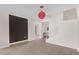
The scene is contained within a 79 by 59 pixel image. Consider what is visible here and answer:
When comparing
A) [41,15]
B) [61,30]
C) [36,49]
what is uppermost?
[41,15]

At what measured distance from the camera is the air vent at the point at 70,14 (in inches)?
46.8

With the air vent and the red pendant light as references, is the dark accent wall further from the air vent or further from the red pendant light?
the air vent

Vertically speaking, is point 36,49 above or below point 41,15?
below

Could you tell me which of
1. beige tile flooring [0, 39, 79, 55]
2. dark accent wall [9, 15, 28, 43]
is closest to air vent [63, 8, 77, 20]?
beige tile flooring [0, 39, 79, 55]

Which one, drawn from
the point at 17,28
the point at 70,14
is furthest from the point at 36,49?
the point at 70,14

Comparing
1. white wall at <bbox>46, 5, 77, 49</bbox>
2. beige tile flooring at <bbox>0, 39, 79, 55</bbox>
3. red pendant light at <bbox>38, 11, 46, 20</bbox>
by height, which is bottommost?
beige tile flooring at <bbox>0, 39, 79, 55</bbox>

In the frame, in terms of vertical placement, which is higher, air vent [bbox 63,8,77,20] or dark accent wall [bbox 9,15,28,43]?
air vent [bbox 63,8,77,20]

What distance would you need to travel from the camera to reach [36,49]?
1199 millimetres

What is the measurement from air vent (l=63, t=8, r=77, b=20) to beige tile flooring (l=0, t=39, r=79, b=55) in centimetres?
35

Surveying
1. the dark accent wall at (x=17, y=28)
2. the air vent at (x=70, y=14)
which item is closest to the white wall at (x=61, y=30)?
the air vent at (x=70, y=14)

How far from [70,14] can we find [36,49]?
0.56m

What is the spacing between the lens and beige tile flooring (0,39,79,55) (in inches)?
44.6

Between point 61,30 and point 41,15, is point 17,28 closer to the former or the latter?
point 41,15
